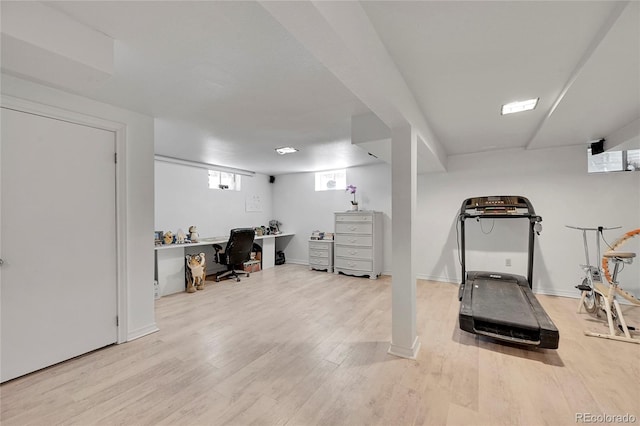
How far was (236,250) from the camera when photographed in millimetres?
4805

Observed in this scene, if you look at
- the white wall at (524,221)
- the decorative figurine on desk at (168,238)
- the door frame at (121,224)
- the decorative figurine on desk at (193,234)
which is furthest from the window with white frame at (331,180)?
the door frame at (121,224)

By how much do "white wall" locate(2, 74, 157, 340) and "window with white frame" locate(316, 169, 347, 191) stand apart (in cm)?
394

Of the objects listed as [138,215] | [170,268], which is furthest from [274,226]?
[138,215]

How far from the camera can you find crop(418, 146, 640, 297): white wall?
3.58 metres

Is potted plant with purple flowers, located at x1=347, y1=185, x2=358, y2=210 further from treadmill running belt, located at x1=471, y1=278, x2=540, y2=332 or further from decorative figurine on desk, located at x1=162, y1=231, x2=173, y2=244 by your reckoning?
decorative figurine on desk, located at x1=162, y1=231, x2=173, y2=244

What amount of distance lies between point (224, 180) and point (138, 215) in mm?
3274

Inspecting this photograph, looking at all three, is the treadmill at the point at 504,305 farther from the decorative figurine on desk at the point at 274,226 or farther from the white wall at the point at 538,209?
the decorative figurine on desk at the point at 274,226

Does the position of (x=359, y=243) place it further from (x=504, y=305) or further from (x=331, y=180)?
(x=504, y=305)

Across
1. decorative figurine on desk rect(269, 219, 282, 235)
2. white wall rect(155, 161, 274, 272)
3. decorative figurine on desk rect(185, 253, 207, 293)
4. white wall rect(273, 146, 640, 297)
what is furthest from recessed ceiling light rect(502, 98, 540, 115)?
decorative figurine on desk rect(269, 219, 282, 235)

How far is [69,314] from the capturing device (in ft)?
7.22

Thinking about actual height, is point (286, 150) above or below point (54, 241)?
above

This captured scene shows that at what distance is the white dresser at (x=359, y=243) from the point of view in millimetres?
5027

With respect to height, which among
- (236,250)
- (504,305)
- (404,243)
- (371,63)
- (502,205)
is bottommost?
(504,305)

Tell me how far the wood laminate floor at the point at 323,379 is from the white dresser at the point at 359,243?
204cm
